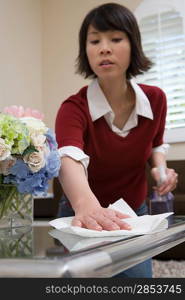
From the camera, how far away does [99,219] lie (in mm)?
675

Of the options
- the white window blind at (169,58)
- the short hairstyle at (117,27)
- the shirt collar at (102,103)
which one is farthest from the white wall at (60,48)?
the shirt collar at (102,103)

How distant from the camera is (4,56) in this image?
3.53 meters

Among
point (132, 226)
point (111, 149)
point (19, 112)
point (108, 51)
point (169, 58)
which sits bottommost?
point (132, 226)

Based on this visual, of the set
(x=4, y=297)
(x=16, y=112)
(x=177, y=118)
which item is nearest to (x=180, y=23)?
(x=177, y=118)

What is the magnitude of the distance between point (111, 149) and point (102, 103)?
14 cm

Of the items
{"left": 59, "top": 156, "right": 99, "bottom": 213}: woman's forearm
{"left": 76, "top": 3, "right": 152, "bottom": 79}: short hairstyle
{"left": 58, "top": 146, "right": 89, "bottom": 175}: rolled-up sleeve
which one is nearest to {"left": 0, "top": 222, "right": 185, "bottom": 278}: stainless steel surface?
{"left": 59, "top": 156, "right": 99, "bottom": 213}: woman's forearm

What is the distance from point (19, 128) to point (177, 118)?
2693 mm

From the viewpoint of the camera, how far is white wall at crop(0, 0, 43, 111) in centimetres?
353

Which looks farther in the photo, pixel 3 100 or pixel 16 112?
pixel 3 100

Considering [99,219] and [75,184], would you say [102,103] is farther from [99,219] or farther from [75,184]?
[99,219]

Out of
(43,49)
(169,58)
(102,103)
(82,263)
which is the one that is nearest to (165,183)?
(102,103)

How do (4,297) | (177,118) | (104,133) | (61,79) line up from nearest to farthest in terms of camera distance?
(4,297) → (104,133) → (177,118) → (61,79)

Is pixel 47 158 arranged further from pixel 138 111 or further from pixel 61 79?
pixel 61 79

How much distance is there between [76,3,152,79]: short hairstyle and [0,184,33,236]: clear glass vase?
0.56 metres
